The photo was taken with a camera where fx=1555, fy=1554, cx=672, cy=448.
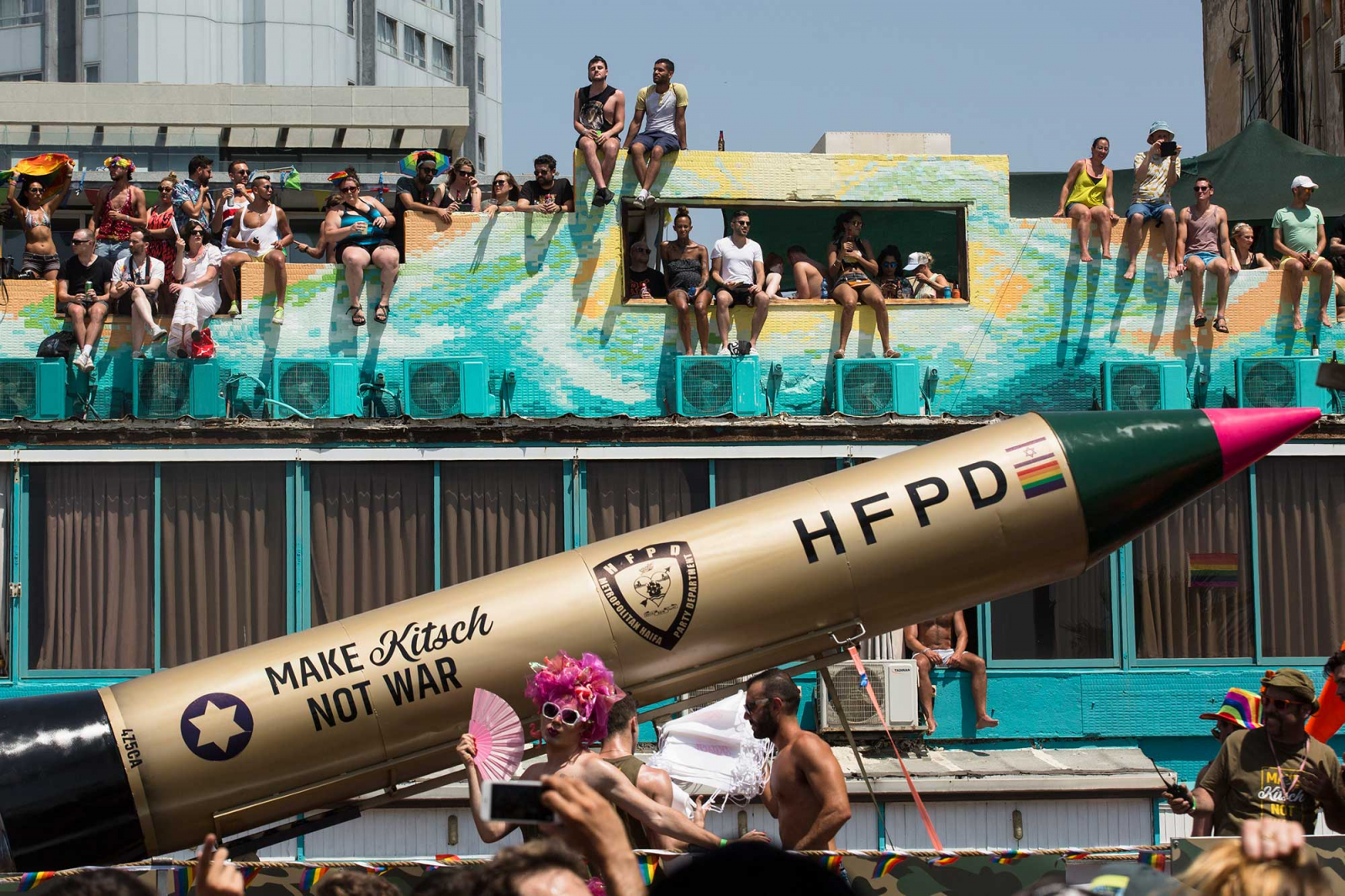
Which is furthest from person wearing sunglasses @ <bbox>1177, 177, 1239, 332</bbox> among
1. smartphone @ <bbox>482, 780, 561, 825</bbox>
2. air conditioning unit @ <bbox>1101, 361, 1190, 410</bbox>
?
smartphone @ <bbox>482, 780, 561, 825</bbox>

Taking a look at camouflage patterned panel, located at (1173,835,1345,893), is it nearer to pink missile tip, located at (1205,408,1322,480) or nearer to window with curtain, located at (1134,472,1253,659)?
pink missile tip, located at (1205,408,1322,480)

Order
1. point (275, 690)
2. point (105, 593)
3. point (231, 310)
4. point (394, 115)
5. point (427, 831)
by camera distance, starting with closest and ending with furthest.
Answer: point (275, 690)
point (427, 831)
point (105, 593)
point (231, 310)
point (394, 115)

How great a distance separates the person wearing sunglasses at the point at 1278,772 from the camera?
9.02 metres

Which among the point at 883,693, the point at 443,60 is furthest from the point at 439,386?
the point at 443,60

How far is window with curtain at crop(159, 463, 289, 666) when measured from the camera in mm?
14781

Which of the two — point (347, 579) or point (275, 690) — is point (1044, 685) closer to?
point (347, 579)

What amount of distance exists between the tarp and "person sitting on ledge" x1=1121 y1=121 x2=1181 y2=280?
4844mm

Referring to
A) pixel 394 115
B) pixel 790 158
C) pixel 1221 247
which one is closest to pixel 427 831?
pixel 790 158

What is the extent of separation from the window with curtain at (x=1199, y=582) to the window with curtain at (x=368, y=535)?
7050 millimetres

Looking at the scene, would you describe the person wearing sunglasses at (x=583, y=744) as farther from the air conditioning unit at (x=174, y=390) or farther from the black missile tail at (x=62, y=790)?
the air conditioning unit at (x=174, y=390)

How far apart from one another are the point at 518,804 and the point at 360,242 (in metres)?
12.0

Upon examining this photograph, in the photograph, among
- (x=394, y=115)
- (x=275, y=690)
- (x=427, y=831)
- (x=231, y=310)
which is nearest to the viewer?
(x=275, y=690)

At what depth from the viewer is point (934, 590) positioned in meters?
9.85

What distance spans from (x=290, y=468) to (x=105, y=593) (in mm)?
2119
